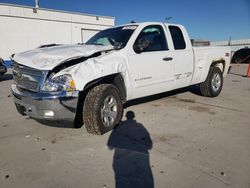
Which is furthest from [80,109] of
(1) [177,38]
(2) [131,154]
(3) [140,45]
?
(1) [177,38]

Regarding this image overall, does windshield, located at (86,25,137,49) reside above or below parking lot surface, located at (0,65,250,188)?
above

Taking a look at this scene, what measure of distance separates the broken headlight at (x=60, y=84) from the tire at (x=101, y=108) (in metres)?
0.42

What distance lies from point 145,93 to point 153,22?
1.64 metres

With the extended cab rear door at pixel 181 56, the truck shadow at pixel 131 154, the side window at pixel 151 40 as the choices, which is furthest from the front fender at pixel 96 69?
the extended cab rear door at pixel 181 56

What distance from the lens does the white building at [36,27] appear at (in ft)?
61.8

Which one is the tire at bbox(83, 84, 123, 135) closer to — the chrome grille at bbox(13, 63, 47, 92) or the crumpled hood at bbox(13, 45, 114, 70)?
the crumpled hood at bbox(13, 45, 114, 70)

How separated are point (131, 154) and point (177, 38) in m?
3.35

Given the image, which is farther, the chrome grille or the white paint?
the white paint

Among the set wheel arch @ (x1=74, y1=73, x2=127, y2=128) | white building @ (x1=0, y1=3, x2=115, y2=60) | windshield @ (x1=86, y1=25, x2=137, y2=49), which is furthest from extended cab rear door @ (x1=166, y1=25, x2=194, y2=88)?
white building @ (x1=0, y1=3, x2=115, y2=60)

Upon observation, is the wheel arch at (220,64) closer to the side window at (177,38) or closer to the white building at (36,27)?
the side window at (177,38)

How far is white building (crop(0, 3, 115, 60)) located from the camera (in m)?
18.8

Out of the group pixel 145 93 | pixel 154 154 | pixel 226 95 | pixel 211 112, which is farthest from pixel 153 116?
pixel 226 95

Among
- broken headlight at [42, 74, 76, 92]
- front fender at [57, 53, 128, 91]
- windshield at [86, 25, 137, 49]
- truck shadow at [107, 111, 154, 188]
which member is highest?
windshield at [86, 25, 137, 49]

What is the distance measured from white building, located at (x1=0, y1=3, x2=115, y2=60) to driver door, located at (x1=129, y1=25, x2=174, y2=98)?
18.0 metres
